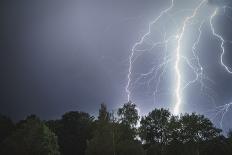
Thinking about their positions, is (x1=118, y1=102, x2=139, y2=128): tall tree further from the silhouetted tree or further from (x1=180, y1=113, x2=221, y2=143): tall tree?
the silhouetted tree

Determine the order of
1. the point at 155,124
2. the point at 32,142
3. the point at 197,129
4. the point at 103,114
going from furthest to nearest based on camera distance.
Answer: the point at 155,124
the point at 197,129
the point at 103,114
the point at 32,142

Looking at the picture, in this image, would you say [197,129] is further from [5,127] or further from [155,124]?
[5,127]

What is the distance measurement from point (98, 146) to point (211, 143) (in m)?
16.7

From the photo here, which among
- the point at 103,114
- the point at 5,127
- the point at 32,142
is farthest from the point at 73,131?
the point at 32,142

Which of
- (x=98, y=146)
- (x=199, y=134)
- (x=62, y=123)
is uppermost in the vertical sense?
(x=62, y=123)

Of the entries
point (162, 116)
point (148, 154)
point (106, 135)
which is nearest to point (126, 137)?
point (106, 135)

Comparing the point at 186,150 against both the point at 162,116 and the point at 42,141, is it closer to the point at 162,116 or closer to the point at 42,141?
the point at 162,116

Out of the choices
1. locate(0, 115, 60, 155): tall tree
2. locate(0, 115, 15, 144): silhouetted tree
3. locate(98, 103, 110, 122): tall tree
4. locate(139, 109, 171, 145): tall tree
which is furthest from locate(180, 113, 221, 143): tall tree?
locate(0, 115, 15, 144): silhouetted tree

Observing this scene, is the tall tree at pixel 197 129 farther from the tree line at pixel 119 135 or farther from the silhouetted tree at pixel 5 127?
the silhouetted tree at pixel 5 127

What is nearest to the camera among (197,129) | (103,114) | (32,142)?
(32,142)

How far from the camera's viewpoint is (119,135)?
143ft

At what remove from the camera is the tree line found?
42656 mm

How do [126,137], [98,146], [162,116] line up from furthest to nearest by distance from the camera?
1. [162,116]
2. [126,137]
3. [98,146]

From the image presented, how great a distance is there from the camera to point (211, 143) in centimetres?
4884
